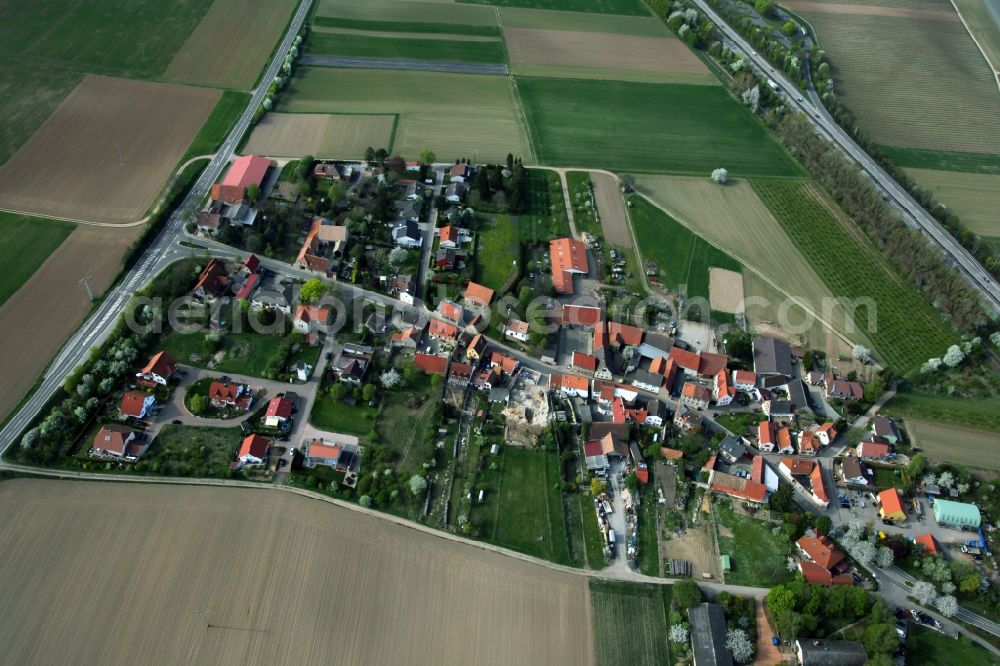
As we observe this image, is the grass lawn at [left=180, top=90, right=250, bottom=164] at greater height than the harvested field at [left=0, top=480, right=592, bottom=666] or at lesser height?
greater

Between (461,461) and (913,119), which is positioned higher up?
(913,119)

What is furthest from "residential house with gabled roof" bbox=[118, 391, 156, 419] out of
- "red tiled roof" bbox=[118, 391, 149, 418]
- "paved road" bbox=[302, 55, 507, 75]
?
"paved road" bbox=[302, 55, 507, 75]

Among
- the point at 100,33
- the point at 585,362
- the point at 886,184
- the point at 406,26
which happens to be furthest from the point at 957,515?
the point at 100,33

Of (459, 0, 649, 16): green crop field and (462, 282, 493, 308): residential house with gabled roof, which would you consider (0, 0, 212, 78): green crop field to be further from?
(462, 282, 493, 308): residential house with gabled roof

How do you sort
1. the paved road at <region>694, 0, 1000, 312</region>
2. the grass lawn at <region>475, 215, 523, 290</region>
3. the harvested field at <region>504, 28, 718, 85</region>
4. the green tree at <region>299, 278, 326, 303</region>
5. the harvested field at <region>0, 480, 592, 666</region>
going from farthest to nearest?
the harvested field at <region>504, 28, 718, 85</region> → the paved road at <region>694, 0, 1000, 312</region> → the grass lawn at <region>475, 215, 523, 290</region> → the green tree at <region>299, 278, 326, 303</region> → the harvested field at <region>0, 480, 592, 666</region>

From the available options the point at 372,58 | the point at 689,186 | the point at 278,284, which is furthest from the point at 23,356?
the point at 689,186

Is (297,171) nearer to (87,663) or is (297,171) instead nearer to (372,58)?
(372,58)

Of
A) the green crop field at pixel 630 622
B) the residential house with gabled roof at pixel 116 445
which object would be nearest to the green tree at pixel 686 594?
the green crop field at pixel 630 622
